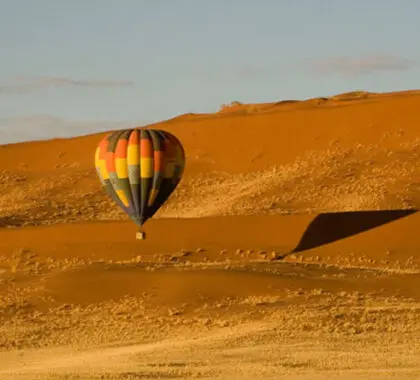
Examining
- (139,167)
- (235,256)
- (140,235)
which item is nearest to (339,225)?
(235,256)

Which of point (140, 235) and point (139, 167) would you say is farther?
point (140, 235)

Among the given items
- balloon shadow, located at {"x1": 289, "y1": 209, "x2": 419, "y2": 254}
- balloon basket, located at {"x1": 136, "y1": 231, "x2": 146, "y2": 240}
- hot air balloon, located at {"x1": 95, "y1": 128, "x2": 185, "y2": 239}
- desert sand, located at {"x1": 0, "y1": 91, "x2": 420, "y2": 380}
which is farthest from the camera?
balloon shadow, located at {"x1": 289, "y1": 209, "x2": 419, "y2": 254}

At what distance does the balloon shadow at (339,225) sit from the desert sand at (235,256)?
0.08 meters

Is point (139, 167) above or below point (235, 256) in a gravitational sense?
above

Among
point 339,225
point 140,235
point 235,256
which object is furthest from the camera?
point 339,225

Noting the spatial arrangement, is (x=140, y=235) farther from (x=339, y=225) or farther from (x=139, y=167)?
(x=339, y=225)

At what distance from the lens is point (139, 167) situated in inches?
1679

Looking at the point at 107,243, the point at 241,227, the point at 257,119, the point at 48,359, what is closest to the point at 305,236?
the point at 241,227

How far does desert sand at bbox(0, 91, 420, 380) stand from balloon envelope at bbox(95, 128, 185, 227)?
203 centimetres

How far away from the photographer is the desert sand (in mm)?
26672

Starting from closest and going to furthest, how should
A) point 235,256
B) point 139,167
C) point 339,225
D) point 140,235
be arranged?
point 139,167 → point 140,235 → point 235,256 → point 339,225

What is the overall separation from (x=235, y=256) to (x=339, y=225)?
448cm

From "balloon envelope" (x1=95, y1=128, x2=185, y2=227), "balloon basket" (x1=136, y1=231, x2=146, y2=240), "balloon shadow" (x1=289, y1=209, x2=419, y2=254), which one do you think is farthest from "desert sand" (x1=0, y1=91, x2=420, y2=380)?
"balloon envelope" (x1=95, y1=128, x2=185, y2=227)

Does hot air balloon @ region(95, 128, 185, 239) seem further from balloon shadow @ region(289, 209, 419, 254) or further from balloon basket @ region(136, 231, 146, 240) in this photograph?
A: balloon shadow @ region(289, 209, 419, 254)
